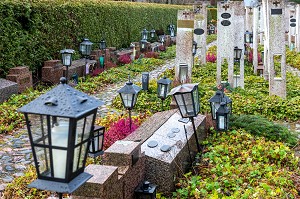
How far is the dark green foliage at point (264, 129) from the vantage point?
822 cm

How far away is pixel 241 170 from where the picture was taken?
6328 millimetres

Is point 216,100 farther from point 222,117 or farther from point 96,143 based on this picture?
point 96,143

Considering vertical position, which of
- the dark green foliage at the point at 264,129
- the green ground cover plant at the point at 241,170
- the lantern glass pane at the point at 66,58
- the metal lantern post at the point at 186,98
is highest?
the lantern glass pane at the point at 66,58

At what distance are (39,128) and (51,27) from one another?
42.4ft

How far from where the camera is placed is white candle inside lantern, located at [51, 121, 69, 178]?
310 centimetres

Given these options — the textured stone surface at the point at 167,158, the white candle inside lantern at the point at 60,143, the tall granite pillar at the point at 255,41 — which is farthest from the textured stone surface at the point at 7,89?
the tall granite pillar at the point at 255,41

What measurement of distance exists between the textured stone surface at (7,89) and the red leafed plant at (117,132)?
13.5ft

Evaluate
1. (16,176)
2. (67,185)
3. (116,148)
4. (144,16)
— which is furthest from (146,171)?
(144,16)

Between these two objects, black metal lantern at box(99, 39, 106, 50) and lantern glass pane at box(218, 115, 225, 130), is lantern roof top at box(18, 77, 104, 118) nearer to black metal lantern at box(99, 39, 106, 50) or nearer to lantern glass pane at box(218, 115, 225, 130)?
lantern glass pane at box(218, 115, 225, 130)

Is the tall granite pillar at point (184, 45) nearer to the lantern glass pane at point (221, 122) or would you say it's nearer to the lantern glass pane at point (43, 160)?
the lantern glass pane at point (221, 122)

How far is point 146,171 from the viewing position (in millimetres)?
5895

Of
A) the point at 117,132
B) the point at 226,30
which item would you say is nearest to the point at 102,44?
the point at 226,30

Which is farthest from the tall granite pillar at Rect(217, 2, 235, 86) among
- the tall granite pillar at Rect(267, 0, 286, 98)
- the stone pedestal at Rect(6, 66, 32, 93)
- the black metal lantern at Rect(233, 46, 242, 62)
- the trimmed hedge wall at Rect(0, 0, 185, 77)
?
the trimmed hedge wall at Rect(0, 0, 185, 77)

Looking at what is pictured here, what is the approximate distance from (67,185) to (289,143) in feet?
19.6
